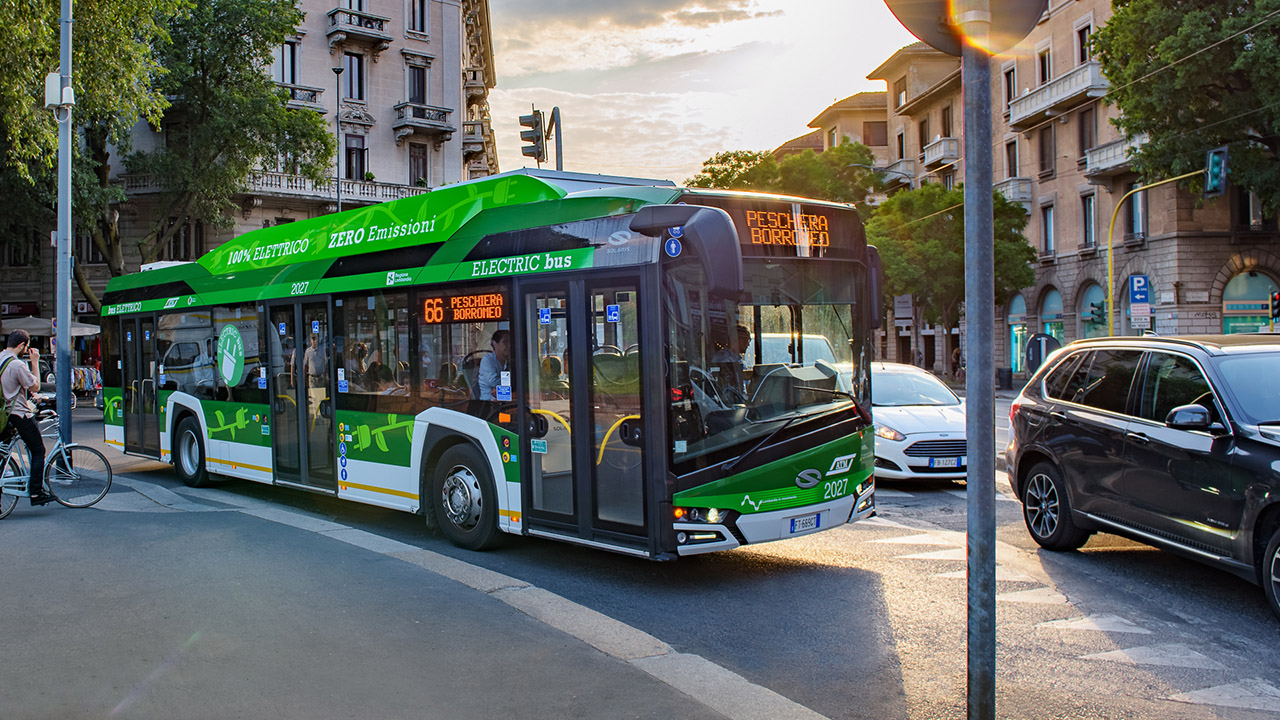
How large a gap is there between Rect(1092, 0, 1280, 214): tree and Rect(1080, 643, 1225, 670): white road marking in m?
26.5

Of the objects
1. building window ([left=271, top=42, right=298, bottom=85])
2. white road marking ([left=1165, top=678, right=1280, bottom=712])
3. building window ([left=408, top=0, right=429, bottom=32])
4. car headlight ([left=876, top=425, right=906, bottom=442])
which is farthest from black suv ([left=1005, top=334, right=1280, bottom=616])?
building window ([left=408, top=0, right=429, bottom=32])

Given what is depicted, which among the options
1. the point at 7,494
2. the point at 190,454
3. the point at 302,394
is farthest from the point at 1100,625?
the point at 190,454

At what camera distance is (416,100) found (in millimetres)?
47188

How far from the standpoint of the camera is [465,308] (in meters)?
8.33

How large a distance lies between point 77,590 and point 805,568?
5.07 meters

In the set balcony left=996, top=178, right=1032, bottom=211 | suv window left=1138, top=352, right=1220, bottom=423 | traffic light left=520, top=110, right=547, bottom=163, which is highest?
balcony left=996, top=178, right=1032, bottom=211

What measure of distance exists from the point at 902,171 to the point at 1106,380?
50.7 meters

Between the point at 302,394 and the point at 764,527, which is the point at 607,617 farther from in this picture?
the point at 302,394

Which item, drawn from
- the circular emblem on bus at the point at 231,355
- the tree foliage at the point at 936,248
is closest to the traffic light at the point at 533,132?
the circular emblem on bus at the point at 231,355

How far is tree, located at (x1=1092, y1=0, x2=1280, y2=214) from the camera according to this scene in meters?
27.5

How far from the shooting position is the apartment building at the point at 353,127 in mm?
40938

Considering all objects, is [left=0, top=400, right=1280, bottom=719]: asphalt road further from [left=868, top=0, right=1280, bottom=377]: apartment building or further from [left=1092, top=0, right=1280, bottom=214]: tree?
[left=1092, top=0, right=1280, bottom=214]: tree

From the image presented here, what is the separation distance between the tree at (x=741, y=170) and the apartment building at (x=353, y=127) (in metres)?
11.9

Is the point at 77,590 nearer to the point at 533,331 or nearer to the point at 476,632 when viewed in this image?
the point at 476,632
